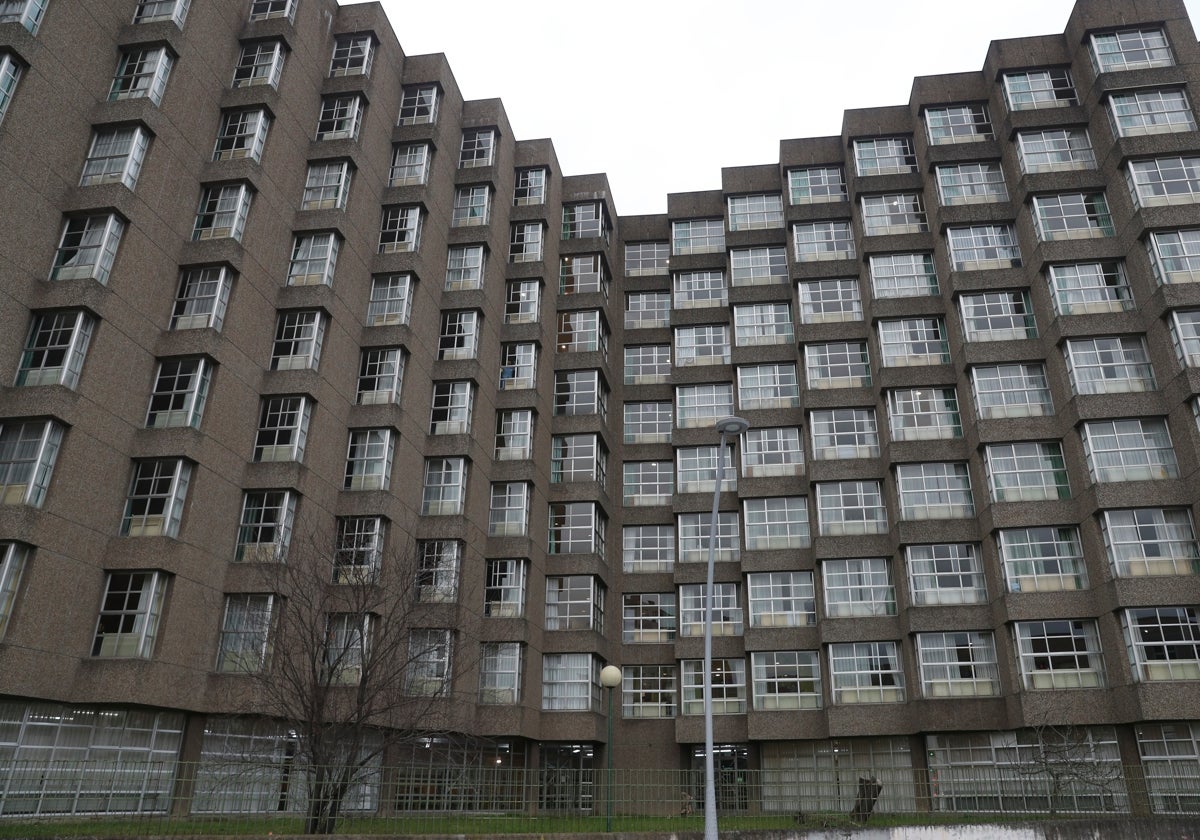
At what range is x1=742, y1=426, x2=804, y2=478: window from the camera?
45.0 metres

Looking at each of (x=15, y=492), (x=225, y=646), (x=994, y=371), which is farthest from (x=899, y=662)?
(x=15, y=492)

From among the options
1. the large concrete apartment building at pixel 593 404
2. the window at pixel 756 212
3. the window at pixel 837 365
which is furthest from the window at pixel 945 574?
the window at pixel 756 212

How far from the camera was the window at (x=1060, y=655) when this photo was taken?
3491 centimetres

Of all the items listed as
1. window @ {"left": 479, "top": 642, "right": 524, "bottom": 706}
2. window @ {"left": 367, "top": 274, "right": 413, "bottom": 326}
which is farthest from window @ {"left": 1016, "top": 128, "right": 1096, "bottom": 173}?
window @ {"left": 479, "top": 642, "right": 524, "bottom": 706}

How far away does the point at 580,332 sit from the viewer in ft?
162

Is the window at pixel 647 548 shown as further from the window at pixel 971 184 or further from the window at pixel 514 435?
the window at pixel 971 184

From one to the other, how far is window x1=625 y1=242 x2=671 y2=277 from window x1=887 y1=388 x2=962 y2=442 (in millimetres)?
16799

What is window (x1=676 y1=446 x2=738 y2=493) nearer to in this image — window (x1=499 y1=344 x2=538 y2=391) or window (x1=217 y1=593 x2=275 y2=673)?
window (x1=499 y1=344 x2=538 y2=391)

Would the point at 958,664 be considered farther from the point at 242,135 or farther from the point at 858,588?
the point at 242,135

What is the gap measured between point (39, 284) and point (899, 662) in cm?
3534

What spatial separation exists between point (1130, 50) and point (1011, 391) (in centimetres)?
1652

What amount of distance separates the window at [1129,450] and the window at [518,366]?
80.9 feet

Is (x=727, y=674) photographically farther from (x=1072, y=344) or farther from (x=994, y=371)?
(x=1072, y=344)

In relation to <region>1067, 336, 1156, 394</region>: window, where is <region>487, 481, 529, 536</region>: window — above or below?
below
